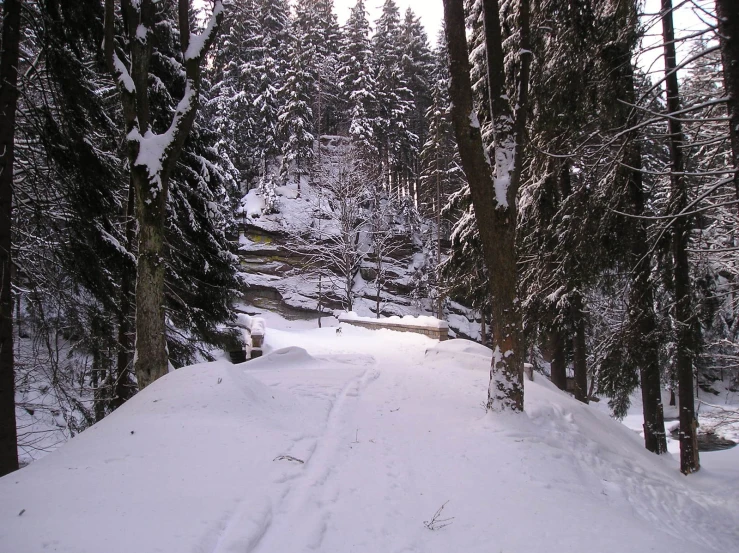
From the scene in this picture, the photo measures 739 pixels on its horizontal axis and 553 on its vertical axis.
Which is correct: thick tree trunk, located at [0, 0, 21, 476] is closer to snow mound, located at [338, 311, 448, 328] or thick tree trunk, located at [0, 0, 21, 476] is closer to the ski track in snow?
the ski track in snow

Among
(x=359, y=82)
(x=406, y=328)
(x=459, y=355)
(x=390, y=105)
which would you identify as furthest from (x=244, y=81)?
(x=459, y=355)

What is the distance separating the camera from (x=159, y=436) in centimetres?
410

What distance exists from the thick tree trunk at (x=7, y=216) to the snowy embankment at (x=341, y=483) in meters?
1.43

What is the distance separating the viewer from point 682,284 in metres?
7.56

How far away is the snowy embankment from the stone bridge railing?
6.90m

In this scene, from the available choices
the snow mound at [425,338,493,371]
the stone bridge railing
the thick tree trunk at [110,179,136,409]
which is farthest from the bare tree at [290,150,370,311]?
the thick tree trunk at [110,179,136,409]

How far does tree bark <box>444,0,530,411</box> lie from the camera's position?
5969 mm

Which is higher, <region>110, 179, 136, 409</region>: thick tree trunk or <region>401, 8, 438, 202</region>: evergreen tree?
<region>401, 8, 438, 202</region>: evergreen tree

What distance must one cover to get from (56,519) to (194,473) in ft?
3.51

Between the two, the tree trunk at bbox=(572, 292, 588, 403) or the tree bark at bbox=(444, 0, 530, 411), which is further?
the tree trunk at bbox=(572, 292, 588, 403)

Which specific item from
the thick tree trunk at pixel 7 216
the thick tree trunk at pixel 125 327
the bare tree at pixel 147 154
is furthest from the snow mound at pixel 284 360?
the thick tree trunk at pixel 7 216

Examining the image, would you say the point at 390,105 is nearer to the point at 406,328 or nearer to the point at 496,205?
the point at 406,328

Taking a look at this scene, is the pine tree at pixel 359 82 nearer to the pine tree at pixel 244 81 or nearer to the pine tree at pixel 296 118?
the pine tree at pixel 296 118

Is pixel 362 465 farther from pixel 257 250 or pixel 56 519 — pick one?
pixel 257 250
